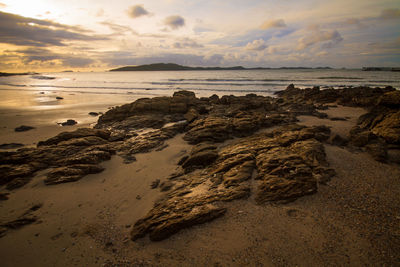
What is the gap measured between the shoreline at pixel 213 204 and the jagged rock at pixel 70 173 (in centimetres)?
8

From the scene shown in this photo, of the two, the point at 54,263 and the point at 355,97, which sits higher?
the point at 355,97

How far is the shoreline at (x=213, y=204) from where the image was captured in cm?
440

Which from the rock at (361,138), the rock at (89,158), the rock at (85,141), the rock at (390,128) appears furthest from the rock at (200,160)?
the rock at (390,128)

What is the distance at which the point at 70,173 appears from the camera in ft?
25.6

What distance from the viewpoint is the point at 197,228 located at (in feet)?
16.4

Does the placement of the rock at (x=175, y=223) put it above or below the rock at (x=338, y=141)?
below

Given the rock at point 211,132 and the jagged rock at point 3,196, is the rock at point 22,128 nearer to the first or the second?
the jagged rock at point 3,196

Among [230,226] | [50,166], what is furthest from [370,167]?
[50,166]

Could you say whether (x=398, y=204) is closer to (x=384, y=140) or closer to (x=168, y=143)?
(x=384, y=140)

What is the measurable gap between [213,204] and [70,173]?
19.9 feet

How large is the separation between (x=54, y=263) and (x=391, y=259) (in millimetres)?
7316

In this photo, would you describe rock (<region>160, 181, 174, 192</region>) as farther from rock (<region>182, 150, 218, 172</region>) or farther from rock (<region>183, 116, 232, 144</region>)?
rock (<region>183, 116, 232, 144</region>)

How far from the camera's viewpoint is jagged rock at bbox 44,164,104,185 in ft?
24.6

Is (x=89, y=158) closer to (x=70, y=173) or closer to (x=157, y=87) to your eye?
(x=70, y=173)
